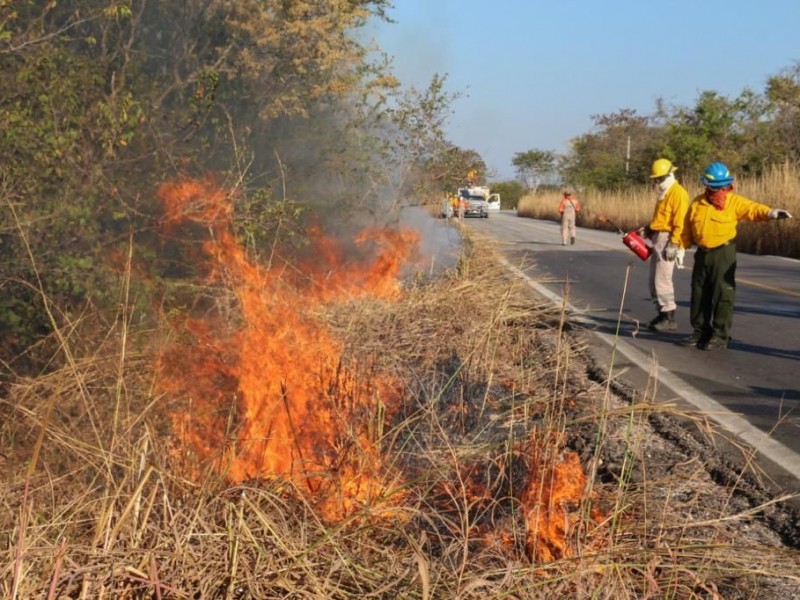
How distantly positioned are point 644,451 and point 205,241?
418 centimetres

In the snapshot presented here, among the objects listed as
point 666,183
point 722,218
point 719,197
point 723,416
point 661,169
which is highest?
Result: point 661,169

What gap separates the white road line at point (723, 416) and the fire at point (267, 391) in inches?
45.8

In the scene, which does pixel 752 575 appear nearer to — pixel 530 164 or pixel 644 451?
pixel 644 451

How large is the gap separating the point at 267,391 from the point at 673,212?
5860 millimetres

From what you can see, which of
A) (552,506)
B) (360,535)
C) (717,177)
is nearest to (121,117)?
(717,177)

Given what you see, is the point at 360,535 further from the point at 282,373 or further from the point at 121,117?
the point at 121,117

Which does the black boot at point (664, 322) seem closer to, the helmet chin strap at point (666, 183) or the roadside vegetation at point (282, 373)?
the roadside vegetation at point (282, 373)

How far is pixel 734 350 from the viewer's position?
860 cm

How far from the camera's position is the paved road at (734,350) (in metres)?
5.86

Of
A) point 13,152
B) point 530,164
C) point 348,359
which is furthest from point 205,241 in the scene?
point 530,164

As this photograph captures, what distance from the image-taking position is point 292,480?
134 inches

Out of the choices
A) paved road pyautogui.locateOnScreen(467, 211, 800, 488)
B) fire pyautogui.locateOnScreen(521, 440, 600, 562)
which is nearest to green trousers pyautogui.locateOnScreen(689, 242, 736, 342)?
paved road pyautogui.locateOnScreen(467, 211, 800, 488)

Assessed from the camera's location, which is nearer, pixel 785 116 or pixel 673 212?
pixel 673 212

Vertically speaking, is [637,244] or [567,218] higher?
[567,218]
